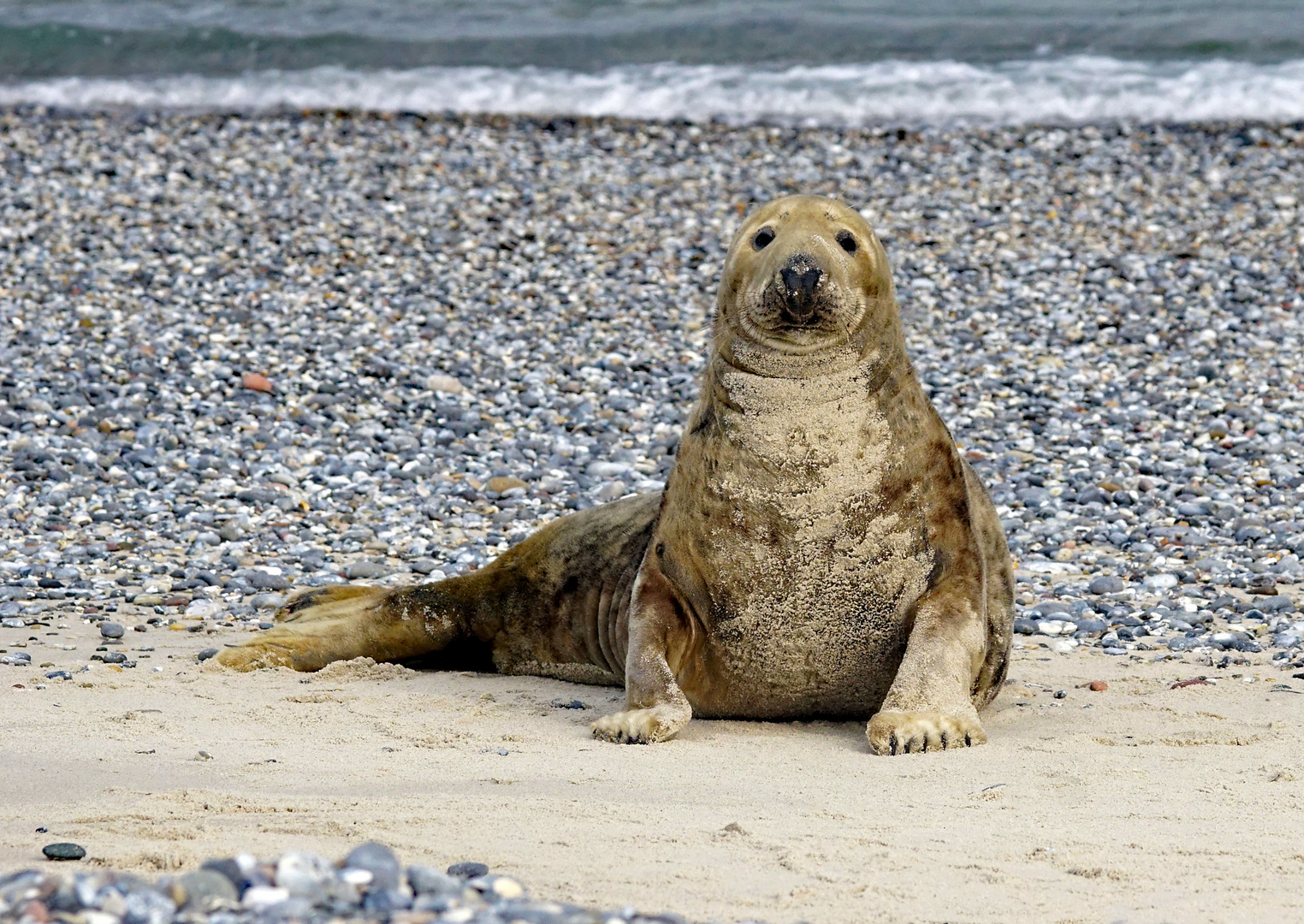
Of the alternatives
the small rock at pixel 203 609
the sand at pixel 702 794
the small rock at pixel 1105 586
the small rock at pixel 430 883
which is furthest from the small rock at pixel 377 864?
the small rock at pixel 1105 586

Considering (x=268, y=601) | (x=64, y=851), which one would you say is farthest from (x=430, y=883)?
(x=268, y=601)

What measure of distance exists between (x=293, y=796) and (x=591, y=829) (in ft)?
2.18

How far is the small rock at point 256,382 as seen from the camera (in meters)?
9.52

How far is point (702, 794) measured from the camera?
12.5 ft

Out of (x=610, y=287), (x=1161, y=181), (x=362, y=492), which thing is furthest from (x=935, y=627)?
(x=1161, y=181)

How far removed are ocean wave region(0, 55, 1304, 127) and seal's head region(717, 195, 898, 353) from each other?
35.6 feet

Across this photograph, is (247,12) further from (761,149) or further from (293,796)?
(293,796)

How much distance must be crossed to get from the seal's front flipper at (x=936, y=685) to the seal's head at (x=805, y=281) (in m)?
0.75

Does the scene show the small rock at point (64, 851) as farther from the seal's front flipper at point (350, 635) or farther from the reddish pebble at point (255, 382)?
the reddish pebble at point (255, 382)

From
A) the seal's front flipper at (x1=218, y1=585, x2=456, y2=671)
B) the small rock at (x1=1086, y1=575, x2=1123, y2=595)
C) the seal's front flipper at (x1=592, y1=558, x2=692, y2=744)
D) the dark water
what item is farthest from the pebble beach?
the dark water

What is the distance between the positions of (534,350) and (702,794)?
266 inches

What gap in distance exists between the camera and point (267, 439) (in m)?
8.79

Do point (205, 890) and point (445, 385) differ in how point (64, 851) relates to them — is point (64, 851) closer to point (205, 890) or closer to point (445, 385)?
point (205, 890)

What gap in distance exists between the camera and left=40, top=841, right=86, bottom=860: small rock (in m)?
3.02
